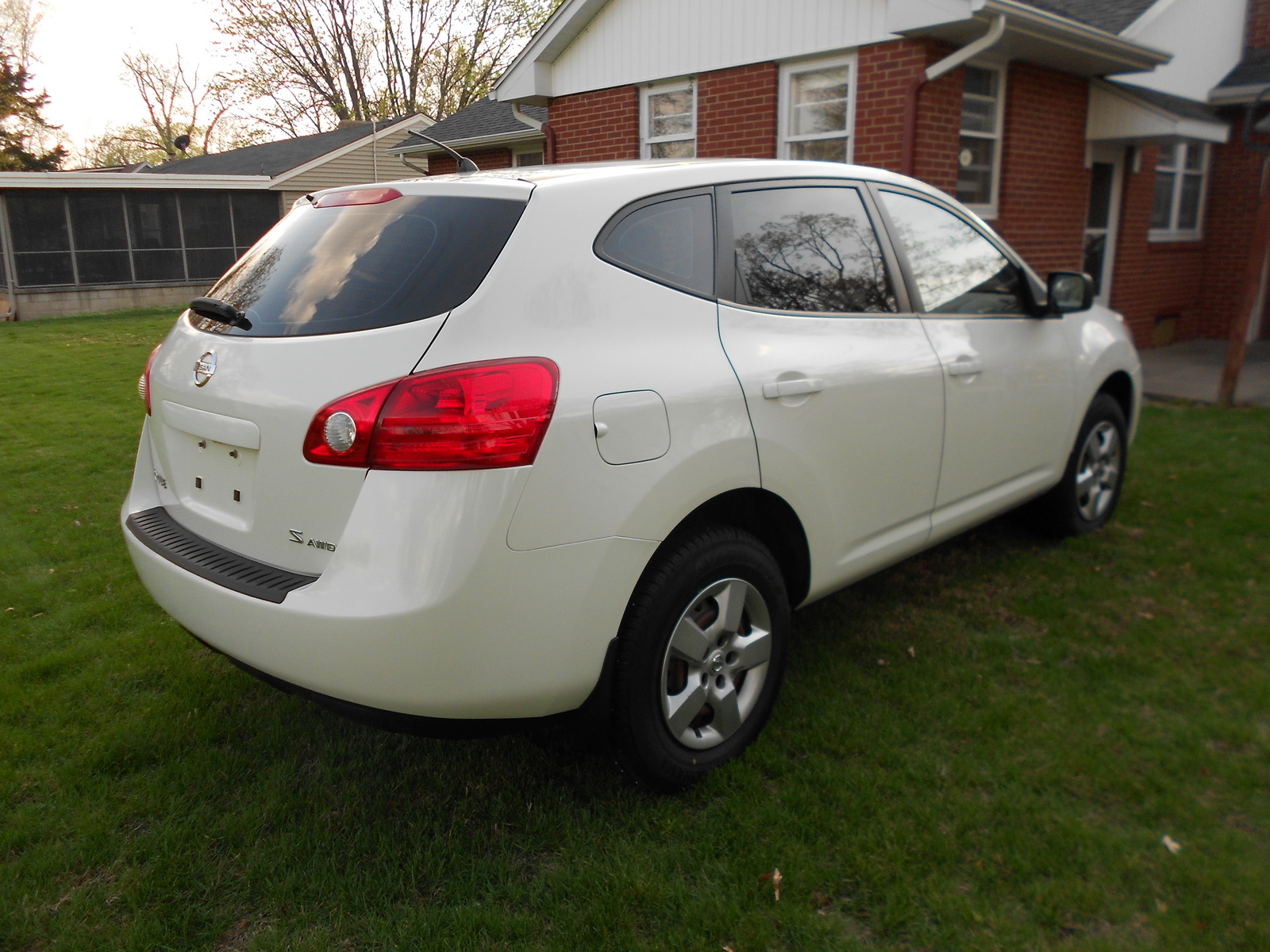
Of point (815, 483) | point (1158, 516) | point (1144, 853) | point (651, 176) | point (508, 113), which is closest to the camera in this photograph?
point (1144, 853)

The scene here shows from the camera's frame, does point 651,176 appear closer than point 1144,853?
No

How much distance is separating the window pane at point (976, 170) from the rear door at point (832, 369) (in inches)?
287

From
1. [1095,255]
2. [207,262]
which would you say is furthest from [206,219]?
[1095,255]

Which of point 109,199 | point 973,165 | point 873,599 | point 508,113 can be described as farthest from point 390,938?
point 109,199

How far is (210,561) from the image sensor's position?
8.43 ft

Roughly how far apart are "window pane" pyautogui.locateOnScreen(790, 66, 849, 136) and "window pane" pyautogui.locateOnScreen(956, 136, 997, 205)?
51.1 inches

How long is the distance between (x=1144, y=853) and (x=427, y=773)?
2041mm

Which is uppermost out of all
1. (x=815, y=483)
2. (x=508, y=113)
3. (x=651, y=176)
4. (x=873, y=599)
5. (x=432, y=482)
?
(x=508, y=113)

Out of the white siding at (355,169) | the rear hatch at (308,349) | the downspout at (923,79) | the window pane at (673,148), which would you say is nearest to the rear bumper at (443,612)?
the rear hatch at (308,349)

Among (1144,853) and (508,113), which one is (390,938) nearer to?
(1144,853)

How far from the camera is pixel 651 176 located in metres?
2.76

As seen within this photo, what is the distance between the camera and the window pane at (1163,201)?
1327cm

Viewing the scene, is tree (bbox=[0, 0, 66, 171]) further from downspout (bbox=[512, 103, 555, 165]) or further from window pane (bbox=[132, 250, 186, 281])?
downspout (bbox=[512, 103, 555, 165])

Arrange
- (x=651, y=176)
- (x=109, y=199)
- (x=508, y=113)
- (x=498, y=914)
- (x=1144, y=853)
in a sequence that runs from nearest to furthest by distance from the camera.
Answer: (x=498, y=914) → (x=1144, y=853) → (x=651, y=176) → (x=508, y=113) → (x=109, y=199)
